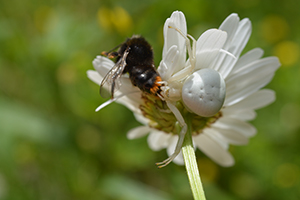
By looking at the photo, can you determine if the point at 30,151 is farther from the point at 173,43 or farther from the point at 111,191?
the point at 173,43

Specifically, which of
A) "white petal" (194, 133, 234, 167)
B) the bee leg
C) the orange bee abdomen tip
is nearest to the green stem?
the bee leg

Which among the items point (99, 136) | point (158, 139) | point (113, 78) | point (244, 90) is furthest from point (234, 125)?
point (99, 136)

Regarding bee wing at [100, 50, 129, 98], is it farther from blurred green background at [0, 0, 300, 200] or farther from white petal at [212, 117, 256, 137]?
blurred green background at [0, 0, 300, 200]

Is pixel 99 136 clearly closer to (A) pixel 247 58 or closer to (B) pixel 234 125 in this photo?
(B) pixel 234 125

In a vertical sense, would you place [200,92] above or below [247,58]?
above

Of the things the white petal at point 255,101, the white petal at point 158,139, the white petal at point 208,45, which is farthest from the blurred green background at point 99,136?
the white petal at point 208,45

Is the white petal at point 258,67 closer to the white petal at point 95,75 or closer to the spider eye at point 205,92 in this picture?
the spider eye at point 205,92

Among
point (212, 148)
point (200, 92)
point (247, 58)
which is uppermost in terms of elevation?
point (200, 92)
